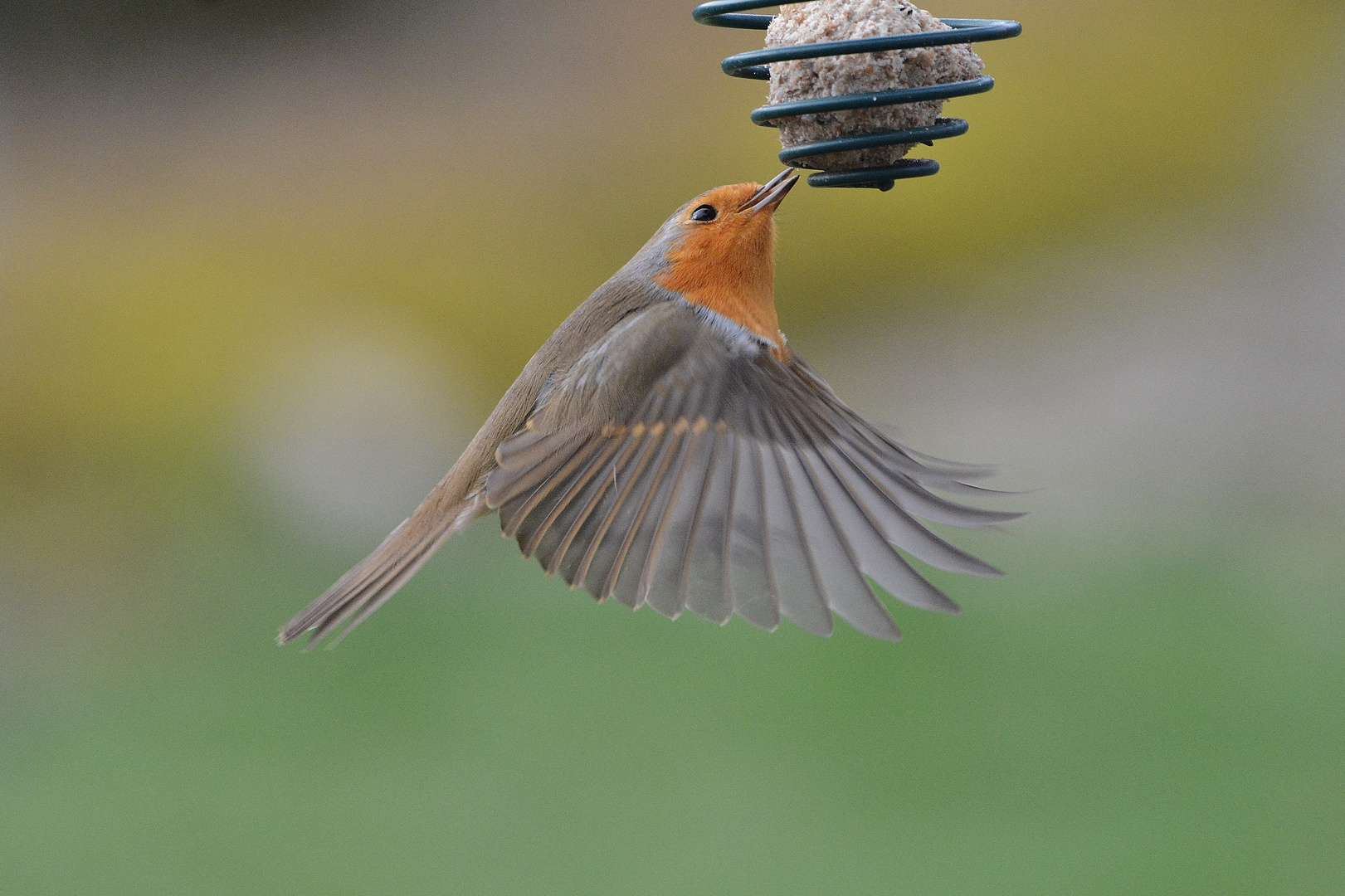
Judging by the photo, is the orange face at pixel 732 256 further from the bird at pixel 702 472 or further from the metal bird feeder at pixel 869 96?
the metal bird feeder at pixel 869 96

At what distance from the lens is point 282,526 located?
24.6ft

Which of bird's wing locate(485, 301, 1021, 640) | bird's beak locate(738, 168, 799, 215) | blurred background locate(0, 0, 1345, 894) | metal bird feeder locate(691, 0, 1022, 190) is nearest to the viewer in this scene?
metal bird feeder locate(691, 0, 1022, 190)

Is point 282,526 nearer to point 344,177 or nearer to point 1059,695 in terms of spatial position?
point 344,177

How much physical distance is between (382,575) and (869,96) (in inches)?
62.5

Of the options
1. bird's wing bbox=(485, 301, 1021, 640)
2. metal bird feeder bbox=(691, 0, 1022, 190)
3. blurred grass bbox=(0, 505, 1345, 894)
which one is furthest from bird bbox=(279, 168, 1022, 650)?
blurred grass bbox=(0, 505, 1345, 894)

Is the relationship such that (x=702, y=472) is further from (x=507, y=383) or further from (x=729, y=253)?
(x=507, y=383)

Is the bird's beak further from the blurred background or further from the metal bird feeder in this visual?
the blurred background

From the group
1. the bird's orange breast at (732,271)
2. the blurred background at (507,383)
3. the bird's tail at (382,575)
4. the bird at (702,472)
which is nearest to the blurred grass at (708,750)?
the blurred background at (507,383)

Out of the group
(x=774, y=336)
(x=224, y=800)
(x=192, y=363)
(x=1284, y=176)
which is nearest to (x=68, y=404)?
(x=192, y=363)

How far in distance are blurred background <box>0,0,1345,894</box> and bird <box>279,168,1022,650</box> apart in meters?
1.90

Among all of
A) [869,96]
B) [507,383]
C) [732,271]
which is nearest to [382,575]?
[732,271]

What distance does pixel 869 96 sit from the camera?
8.84 ft

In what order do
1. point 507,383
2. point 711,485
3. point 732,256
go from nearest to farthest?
point 711,485, point 732,256, point 507,383

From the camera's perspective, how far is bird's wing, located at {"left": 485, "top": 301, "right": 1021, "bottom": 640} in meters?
3.03
